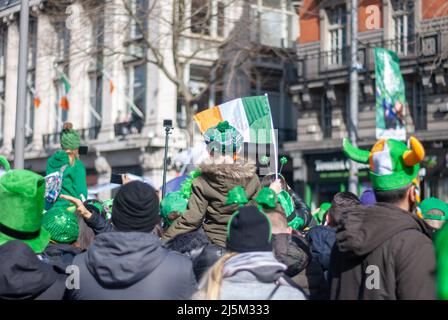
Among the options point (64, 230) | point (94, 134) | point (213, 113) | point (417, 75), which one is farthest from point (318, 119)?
point (64, 230)

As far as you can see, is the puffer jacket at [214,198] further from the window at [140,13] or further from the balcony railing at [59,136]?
the balcony railing at [59,136]

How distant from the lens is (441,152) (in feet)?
82.5

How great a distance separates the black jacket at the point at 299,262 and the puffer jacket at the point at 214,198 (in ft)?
2.83

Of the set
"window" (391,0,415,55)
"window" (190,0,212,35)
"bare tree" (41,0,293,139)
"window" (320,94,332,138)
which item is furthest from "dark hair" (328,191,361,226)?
"window" (320,94,332,138)

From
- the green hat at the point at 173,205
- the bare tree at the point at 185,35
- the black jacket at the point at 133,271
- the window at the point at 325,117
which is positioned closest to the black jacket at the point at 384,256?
the black jacket at the point at 133,271

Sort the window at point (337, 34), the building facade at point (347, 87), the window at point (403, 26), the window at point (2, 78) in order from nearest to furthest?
the building facade at point (347, 87), the window at point (403, 26), the window at point (337, 34), the window at point (2, 78)

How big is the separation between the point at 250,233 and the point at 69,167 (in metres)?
5.39

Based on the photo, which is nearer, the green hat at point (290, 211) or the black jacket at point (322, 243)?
the black jacket at point (322, 243)

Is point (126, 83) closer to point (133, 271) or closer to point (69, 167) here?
point (69, 167)

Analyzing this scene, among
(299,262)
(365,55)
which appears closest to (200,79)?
(365,55)

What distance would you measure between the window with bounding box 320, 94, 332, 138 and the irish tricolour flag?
21.6 metres

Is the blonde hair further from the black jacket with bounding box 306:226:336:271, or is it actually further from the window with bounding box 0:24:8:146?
the window with bounding box 0:24:8:146

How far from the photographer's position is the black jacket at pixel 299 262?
195 inches
